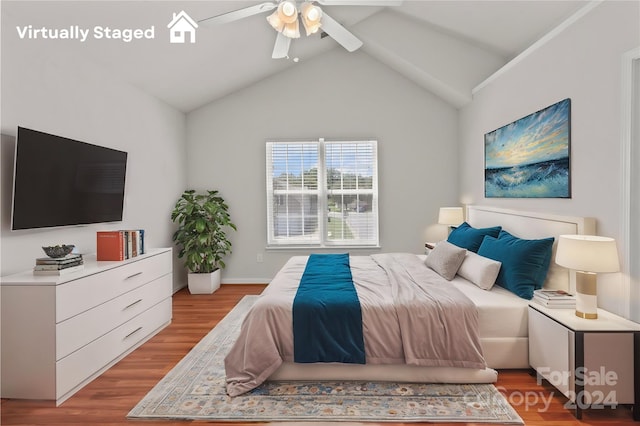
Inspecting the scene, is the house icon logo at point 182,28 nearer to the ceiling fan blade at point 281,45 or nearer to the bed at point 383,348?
the ceiling fan blade at point 281,45

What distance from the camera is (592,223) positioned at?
239 centimetres

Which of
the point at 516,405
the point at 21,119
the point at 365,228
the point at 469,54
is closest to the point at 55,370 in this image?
the point at 21,119

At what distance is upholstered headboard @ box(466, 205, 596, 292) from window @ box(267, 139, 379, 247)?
6.00 feet

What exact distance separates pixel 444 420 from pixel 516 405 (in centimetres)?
51

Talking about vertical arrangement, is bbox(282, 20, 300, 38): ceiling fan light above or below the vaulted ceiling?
below

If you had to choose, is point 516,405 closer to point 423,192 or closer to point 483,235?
point 483,235

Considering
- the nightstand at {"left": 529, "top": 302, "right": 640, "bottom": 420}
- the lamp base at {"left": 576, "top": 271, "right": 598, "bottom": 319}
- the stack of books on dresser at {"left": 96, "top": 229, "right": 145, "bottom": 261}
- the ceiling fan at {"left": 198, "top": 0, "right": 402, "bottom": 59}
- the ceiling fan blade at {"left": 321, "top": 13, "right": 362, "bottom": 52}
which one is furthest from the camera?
the stack of books on dresser at {"left": 96, "top": 229, "right": 145, "bottom": 261}

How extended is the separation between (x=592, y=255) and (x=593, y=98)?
113 centimetres

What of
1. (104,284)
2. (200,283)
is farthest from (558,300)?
(200,283)

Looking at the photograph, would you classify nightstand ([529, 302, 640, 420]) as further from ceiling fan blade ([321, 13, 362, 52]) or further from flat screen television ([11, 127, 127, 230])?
flat screen television ([11, 127, 127, 230])

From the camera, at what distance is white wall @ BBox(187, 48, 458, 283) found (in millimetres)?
5066

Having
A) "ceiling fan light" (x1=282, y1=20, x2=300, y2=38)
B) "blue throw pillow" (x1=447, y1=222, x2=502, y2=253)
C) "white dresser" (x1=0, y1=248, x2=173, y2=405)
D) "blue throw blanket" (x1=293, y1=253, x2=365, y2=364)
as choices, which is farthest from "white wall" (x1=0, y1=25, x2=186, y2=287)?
"blue throw pillow" (x1=447, y1=222, x2=502, y2=253)

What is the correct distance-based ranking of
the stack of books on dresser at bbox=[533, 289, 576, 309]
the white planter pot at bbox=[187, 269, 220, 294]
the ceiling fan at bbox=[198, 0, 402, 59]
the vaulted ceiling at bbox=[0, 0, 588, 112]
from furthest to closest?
the white planter pot at bbox=[187, 269, 220, 294] → the vaulted ceiling at bbox=[0, 0, 588, 112] → the stack of books on dresser at bbox=[533, 289, 576, 309] → the ceiling fan at bbox=[198, 0, 402, 59]

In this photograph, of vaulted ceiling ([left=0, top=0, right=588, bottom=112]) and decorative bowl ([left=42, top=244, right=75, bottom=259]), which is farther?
vaulted ceiling ([left=0, top=0, right=588, bottom=112])
